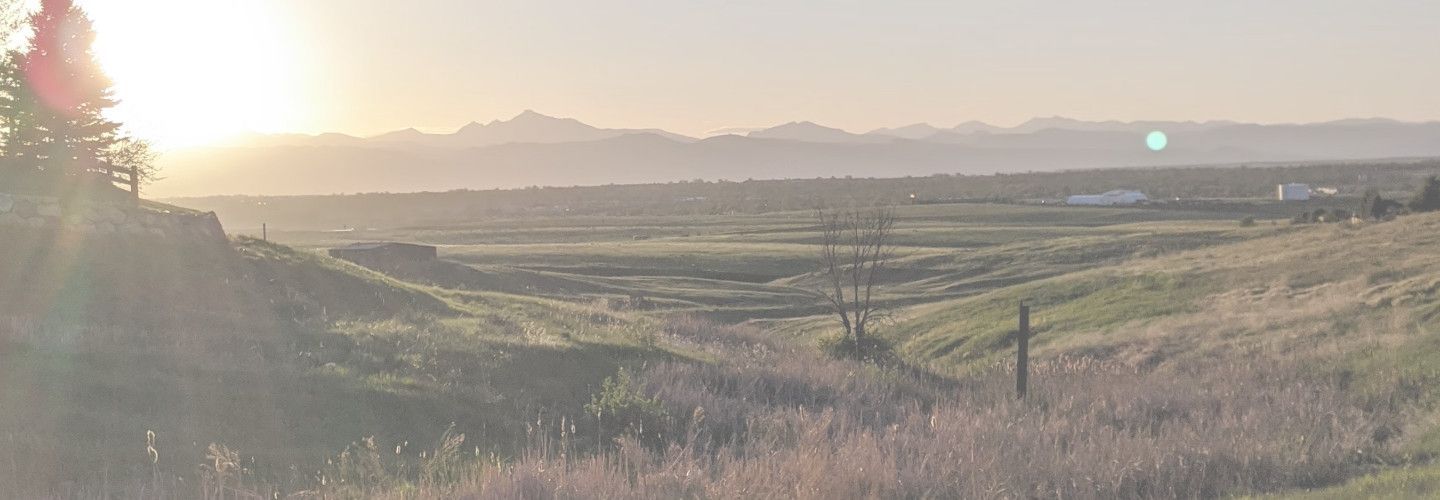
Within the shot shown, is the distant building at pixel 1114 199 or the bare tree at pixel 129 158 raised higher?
the bare tree at pixel 129 158

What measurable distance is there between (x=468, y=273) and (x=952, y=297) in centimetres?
2111

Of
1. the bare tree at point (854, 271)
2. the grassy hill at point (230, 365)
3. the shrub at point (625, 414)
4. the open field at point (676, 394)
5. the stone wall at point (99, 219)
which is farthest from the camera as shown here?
the bare tree at point (854, 271)

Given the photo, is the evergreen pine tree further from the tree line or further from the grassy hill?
the grassy hill

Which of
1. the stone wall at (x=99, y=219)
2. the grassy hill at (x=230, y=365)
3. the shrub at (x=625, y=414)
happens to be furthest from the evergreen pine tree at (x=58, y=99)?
the shrub at (x=625, y=414)

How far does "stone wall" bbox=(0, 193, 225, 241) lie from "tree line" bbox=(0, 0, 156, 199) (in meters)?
6.85

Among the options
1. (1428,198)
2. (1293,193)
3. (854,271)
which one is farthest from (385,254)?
(1293,193)

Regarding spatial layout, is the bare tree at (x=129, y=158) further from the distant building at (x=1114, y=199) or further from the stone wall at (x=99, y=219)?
the distant building at (x=1114, y=199)

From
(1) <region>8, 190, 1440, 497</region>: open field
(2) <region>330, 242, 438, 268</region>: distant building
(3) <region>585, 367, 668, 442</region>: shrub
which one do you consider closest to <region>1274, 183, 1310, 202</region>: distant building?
(1) <region>8, 190, 1440, 497</region>: open field

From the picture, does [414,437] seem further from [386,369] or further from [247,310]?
[247,310]

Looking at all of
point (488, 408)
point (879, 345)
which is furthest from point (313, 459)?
point (879, 345)

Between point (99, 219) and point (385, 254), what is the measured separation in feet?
85.8

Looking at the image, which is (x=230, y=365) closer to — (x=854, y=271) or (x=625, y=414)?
(x=625, y=414)

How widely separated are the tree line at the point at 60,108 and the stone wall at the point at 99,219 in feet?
22.5

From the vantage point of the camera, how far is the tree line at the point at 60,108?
31469mm
